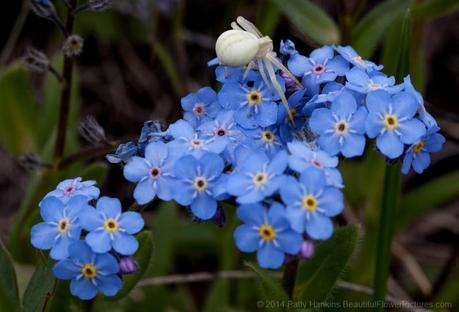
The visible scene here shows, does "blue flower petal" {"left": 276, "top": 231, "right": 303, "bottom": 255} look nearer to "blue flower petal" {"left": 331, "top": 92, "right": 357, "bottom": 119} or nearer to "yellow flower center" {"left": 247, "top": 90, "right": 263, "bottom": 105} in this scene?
"blue flower petal" {"left": 331, "top": 92, "right": 357, "bottom": 119}

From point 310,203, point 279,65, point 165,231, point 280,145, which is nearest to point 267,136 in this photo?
point 280,145

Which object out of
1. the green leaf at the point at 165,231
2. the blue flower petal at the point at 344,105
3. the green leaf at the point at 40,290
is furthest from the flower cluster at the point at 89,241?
the green leaf at the point at 165,231

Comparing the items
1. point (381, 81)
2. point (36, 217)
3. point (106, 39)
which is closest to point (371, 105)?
point (381, 81)

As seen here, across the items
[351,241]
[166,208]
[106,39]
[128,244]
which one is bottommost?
[166,208]

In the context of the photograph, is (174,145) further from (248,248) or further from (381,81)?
(381,81)

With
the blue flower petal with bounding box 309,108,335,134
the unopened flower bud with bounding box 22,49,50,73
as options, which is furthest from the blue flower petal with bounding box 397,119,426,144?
the unopened flower bud with bounding box 22,49,50,73

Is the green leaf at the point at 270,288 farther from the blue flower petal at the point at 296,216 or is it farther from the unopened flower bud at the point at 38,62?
the unopened flower bud at the point at 38,62
